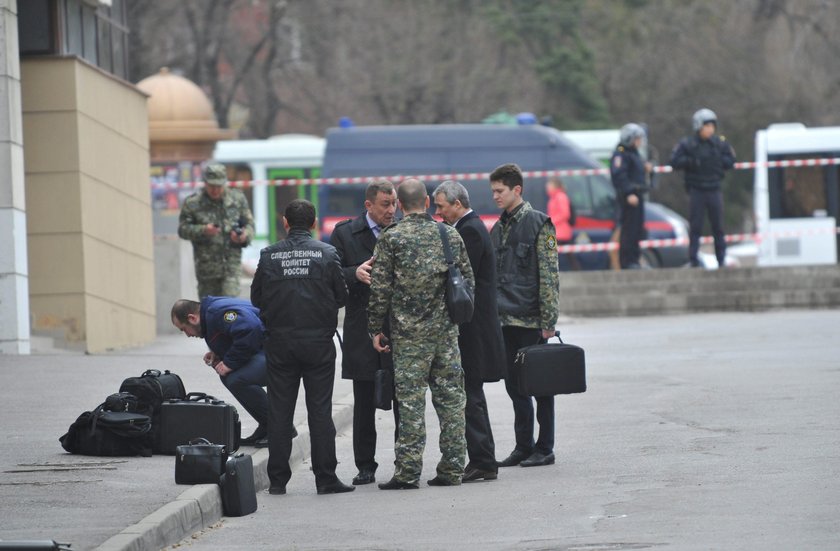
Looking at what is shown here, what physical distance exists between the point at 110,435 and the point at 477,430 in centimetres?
229

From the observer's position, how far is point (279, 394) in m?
9.81

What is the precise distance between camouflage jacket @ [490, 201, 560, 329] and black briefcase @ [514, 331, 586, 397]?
0.71 ft

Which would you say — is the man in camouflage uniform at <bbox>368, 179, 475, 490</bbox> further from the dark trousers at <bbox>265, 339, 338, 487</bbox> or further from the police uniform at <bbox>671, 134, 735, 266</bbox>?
the police uniform at <bbox>671, 134, 735, 266</bbox>

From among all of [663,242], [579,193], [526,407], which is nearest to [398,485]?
[526,407]

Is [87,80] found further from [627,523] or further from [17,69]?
[627,523]

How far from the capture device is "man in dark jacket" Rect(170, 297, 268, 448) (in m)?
10.4

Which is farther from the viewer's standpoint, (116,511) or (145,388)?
(145,388)

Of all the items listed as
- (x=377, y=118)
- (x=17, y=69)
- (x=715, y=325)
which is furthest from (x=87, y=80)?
(x=377, y=118)

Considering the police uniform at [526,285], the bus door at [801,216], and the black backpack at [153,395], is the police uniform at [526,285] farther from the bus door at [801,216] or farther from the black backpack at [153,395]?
the bus door at [801,216]

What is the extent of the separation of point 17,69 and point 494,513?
9971 millimetres

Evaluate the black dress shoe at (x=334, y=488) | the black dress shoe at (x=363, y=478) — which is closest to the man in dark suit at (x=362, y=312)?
the black dress shoe at (x=363, y=478)

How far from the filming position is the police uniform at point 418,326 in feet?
31.4

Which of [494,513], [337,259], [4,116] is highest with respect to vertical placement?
[4,116]

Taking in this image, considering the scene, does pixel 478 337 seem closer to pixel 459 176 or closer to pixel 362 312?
pixel 362 312
